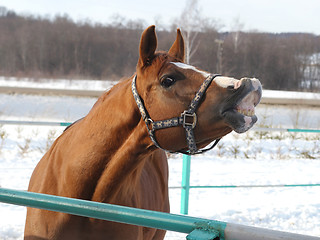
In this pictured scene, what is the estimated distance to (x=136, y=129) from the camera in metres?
1.93

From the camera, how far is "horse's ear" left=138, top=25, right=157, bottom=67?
1870 millimetres

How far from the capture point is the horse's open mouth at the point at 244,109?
1656mm

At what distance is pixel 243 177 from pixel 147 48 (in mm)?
5475

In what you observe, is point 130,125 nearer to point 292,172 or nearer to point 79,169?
point 79,169

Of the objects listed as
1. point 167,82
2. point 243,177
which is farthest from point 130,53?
point 167,82

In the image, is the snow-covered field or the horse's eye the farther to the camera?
the snow-covered field

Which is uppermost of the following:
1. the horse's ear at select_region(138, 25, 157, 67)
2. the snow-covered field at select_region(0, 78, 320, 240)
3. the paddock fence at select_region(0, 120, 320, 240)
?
the horse's ear at select_region(138, 25, 157, 67)

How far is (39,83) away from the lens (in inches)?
1130

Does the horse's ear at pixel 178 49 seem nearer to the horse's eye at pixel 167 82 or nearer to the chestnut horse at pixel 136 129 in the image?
the chestnut horse at pixel 136 129

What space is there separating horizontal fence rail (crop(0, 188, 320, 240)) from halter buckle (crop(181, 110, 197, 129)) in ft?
2.25

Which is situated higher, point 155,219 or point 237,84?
point 237,84

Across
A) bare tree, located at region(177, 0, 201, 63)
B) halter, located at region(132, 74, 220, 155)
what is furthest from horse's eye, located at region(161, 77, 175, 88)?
bare tree, located at region(177, 0, 201, 63)

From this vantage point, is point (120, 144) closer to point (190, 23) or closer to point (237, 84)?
point (237, 84)

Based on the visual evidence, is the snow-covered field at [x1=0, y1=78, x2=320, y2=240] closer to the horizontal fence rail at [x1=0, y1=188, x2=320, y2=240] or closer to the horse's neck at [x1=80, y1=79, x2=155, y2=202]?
the horse's neck at [x1=80, y1=79, x2=155, y2=202]
